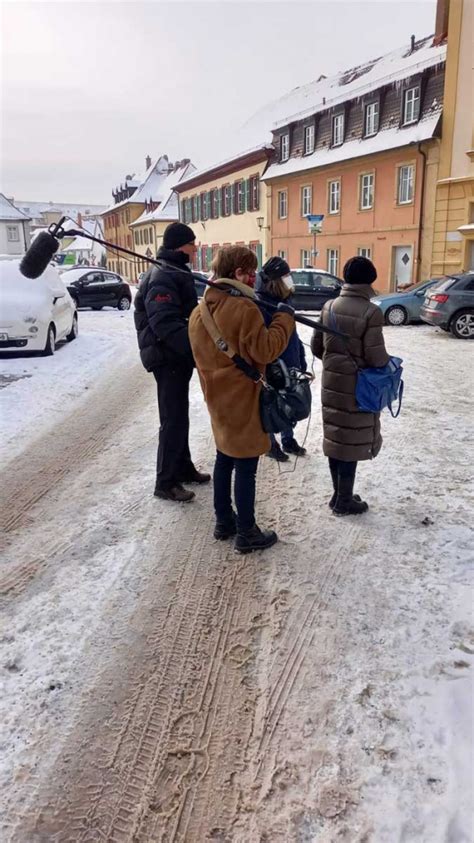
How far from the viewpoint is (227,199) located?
129 ft

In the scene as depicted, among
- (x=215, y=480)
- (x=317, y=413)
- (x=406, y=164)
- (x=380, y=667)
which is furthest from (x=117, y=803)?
(x=406, y=164)

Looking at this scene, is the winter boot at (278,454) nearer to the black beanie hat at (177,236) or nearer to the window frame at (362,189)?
the black beanie hat at (177,236)

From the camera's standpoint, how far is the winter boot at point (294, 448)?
578 centimetres

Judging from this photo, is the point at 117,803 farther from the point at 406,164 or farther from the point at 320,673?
the point at 406,164

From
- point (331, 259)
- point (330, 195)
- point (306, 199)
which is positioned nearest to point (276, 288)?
point (331, 259)

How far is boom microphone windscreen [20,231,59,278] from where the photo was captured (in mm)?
3727

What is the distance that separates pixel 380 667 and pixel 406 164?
981 inches

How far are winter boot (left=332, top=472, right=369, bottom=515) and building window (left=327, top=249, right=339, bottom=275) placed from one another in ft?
86.8

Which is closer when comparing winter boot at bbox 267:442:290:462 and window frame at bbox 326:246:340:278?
winter boot at bbox 267:442:290:462

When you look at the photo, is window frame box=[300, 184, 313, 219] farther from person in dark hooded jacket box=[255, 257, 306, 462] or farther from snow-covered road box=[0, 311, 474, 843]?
snow-covered road box=[0, 311, 474, 843]

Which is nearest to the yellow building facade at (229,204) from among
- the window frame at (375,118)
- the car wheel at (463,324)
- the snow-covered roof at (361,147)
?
the snow-covered roof at (361,147)

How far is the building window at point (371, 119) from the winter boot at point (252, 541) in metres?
26.1

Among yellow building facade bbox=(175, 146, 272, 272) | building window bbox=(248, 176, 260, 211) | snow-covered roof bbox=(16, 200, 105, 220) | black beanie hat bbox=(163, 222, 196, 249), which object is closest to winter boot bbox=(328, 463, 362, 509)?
black beanie hat bbox=(163, 222, 196, 249)

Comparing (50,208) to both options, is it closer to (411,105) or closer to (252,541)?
(411,105)
